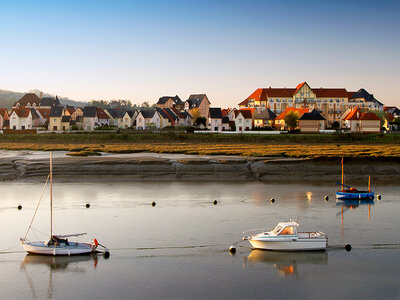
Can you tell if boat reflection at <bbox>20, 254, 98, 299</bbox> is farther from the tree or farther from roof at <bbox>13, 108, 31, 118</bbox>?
roof at <bbox>13, 108, 31, 118</bbox>

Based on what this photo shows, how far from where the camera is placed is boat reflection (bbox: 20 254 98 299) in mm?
25031

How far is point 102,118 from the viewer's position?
149875 millimetres

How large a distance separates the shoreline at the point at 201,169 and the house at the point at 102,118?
83.3 m

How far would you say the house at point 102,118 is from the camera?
5812 inches

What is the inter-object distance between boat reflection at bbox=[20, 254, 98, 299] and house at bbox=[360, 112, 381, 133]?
363 ft

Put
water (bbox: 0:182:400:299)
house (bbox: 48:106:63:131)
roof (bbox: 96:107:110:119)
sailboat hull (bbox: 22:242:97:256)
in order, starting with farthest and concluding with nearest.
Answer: roof (bbox: 96:107:110:119)
house (bbox: 48:106:63:131)
sailboat hull (bbox: 22:242:97:256)
water (bbox: 0:182:400:299)

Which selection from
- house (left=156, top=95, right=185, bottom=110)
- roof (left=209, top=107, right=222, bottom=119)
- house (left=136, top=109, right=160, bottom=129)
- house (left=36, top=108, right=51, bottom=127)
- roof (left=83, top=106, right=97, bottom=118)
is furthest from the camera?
house (left=156, top=95, right=185, bottom=110)

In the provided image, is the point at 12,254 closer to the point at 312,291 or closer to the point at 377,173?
the point at 312,291

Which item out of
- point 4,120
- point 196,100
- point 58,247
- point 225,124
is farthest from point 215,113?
point 58,247

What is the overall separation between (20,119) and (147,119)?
3570cm

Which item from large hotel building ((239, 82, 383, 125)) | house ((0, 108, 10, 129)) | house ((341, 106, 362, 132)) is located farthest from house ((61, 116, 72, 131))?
house ((341, 106, 362, 132))

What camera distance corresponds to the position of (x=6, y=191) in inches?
1898

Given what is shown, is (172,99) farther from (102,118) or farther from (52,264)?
(52,264)

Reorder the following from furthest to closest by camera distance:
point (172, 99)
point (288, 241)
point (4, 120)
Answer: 1. point (172, 99)
2. point (4, 120)
3. point (288, 241)
